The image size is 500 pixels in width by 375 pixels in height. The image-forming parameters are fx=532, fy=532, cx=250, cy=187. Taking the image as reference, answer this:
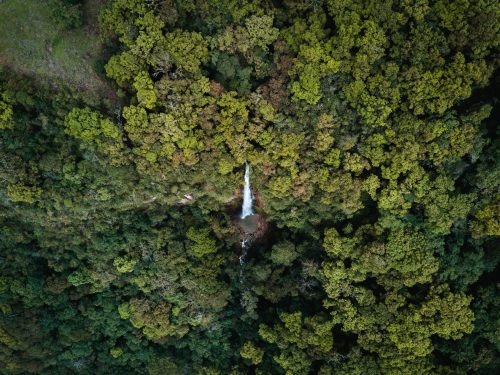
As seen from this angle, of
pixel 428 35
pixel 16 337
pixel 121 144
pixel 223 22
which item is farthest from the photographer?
pixel 16 337

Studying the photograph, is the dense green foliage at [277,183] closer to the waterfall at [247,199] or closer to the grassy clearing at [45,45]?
the waterfall at [247,199]

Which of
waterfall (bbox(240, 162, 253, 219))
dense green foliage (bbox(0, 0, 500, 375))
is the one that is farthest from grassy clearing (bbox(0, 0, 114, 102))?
waterfall (bbox(240, 162, 253, 219))

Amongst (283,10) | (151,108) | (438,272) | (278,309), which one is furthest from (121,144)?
(438,272)

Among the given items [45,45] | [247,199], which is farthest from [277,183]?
[45,45]

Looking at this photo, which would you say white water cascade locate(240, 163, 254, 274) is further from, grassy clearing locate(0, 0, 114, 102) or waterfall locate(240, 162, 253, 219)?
grassy clearing locate(0, 0, 114, 102)

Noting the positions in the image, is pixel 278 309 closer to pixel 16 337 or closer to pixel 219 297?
pixel 219 297
